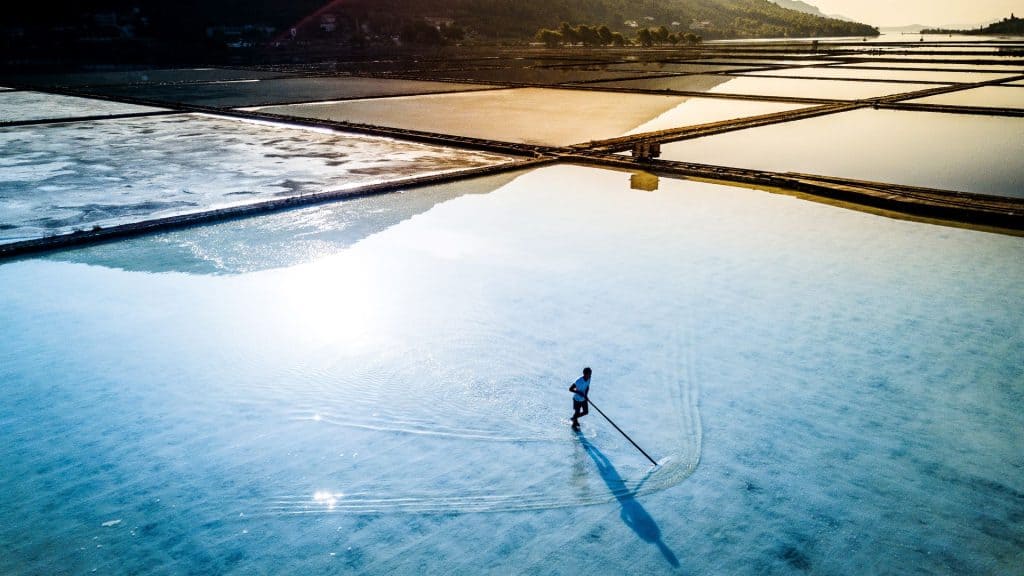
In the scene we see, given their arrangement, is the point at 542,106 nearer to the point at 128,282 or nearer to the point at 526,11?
the point at 128,282

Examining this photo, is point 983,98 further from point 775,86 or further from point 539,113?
point 539,113

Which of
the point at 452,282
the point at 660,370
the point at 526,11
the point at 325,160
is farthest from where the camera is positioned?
the point at 526,11

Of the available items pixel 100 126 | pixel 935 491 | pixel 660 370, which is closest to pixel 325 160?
pixel 100 126

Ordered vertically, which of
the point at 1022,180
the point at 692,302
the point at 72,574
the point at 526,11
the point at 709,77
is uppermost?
the point at 526,11

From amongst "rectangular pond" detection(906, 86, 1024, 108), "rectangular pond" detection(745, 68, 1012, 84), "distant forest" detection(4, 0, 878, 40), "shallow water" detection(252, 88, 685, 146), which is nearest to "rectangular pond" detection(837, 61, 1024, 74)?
"rectangular pond" detection(745, 68, 1012, 84)

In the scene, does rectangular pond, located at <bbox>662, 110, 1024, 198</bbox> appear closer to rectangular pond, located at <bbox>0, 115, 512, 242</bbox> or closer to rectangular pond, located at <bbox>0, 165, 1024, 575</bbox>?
rectangular pond, located at <bbox>0, 165, 1024, 575</bbox>

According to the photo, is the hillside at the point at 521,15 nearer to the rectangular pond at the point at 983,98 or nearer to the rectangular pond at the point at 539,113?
the rectangular pond at the point at 539,113
